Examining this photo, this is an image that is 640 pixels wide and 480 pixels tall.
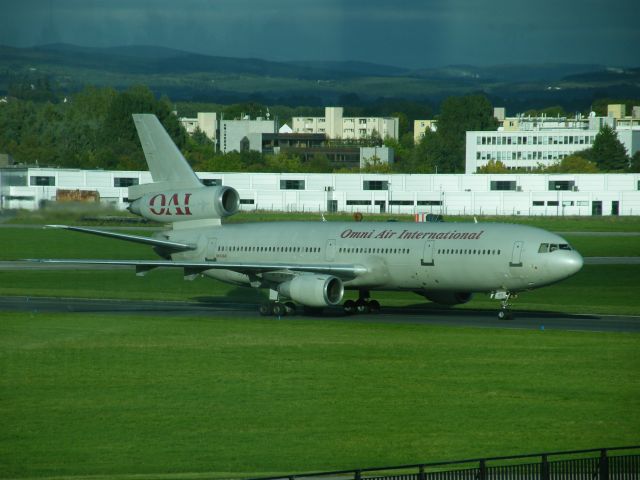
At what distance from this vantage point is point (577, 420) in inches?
1304

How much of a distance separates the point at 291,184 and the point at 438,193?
19.5 m

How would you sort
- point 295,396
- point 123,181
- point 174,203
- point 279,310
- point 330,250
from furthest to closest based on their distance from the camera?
1. point 123,181
2. point 174,203
3. point 330,250
4. point 279,310
5. point 295,396

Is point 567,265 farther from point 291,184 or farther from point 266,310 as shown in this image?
point 291,184

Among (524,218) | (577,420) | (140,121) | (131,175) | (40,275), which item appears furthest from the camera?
(524,218)

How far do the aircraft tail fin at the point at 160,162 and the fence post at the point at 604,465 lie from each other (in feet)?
142

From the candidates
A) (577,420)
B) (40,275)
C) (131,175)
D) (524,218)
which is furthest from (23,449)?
(524,218)

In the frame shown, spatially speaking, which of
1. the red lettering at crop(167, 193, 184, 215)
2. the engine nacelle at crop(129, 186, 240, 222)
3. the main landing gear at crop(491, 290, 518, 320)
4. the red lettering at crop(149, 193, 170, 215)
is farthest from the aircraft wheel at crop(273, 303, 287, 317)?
the main landing gear at crop(491, 290, 518, 320)

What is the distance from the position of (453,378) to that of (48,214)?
27733 millimetres

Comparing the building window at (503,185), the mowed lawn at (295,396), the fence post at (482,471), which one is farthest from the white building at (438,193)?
the fence post at (482,471)

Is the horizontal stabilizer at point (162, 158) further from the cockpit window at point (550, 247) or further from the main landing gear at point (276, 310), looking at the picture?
the cockpit window at point (550, 247)

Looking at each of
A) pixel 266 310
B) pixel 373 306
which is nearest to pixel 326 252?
pixel 373 306

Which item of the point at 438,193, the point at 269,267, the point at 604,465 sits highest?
the point at 438,193

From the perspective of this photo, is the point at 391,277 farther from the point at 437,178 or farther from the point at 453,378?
the point at 437,178

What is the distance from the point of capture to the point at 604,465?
76.0 feet
